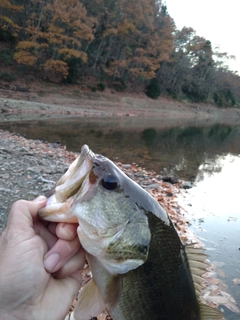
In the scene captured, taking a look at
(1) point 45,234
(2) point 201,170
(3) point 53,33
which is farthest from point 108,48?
(1) point 45,234

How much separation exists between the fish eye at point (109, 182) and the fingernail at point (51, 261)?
618mm

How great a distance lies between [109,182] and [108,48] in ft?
149

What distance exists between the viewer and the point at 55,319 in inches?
79.8

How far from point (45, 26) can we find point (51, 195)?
37.9 m

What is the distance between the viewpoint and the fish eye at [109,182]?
1843 millimetres

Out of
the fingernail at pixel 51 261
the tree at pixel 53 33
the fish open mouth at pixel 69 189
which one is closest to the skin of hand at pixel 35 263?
the fingernail at pixel 51 261

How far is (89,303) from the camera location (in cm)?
207

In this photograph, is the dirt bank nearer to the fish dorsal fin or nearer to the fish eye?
the fish eye

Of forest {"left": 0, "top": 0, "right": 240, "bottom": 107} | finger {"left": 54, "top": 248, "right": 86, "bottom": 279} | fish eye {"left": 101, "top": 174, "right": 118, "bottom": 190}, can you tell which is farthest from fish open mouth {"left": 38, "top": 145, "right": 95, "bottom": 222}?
forest {"left": 0, "top": 0, "right": 240, "bottom": 107}

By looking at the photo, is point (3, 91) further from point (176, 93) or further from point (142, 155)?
point (176, 93)

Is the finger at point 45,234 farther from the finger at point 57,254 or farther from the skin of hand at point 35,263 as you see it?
the finger at point 57,254

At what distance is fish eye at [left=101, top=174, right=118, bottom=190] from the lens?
6.05 feet

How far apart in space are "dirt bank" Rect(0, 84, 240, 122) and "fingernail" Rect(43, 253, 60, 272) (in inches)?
783

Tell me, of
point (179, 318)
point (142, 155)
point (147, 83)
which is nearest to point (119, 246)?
point (179, 318)
